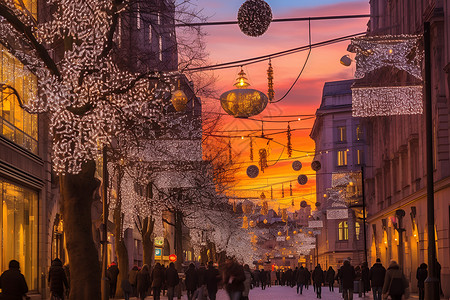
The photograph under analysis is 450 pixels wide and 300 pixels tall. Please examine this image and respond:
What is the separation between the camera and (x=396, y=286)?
2359 centimetres

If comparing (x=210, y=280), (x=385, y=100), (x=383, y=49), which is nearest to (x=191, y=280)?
(x=210, y=280)

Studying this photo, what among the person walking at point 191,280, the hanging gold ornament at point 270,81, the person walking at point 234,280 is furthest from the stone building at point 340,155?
the hanging gold ornament at point 270,81

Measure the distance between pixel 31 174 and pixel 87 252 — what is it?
11.6 m

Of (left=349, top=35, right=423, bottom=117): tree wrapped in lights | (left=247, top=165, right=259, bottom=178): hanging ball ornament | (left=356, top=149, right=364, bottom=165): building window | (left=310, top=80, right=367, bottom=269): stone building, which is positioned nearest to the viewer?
(left=349, top=35, right=423, bottom=117): tree wrapped in lights

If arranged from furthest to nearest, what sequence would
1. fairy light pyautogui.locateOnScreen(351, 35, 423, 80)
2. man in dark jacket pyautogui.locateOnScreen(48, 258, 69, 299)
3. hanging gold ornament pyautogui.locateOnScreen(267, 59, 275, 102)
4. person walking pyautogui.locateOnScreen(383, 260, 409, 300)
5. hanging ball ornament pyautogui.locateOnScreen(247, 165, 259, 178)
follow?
hanging ball ornament pyautogui.locateOnScreen(247, 165, 259, 178) < man in dark jacket pyautogui.locateOnScreen(48, 258, 69, 299) < fairy light pyautogui.locateOnScreen(351, 35, 423, 80) < hanging gold ornament pyautogui.locateOnScreen(267, 59, 275, 102) < person walking pyautogui.locateOnScreen(383, 260, 409, 300)

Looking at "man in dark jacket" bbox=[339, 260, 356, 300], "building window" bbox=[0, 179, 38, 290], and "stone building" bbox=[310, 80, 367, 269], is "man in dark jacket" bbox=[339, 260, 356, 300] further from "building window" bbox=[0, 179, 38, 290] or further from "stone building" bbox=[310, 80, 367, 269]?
"stone building" bbox=[310, 80, 367, 269]

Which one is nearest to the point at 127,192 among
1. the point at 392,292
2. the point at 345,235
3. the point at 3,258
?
the point at 3,258

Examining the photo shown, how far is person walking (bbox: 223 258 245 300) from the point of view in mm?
24141

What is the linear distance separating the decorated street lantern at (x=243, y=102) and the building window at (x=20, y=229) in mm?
10210

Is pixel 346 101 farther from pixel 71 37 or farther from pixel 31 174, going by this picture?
pixel 71 37

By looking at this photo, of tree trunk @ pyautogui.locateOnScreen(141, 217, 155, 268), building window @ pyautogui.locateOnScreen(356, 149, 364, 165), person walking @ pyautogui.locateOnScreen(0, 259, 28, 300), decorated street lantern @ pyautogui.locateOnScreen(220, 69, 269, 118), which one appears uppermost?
building window @ pyautogui.locateOnScreen(356, 149, 364, 165)

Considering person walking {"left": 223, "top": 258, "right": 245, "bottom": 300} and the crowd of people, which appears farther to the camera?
person walking {"left": 223, "top": 258, "right": 245, "bottom": 300}

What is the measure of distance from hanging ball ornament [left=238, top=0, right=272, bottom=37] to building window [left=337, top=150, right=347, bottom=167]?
8809 cm

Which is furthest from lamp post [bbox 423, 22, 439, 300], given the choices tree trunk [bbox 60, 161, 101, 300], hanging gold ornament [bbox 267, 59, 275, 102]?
tree trunk [bbox 60, 161, 101, 300]
